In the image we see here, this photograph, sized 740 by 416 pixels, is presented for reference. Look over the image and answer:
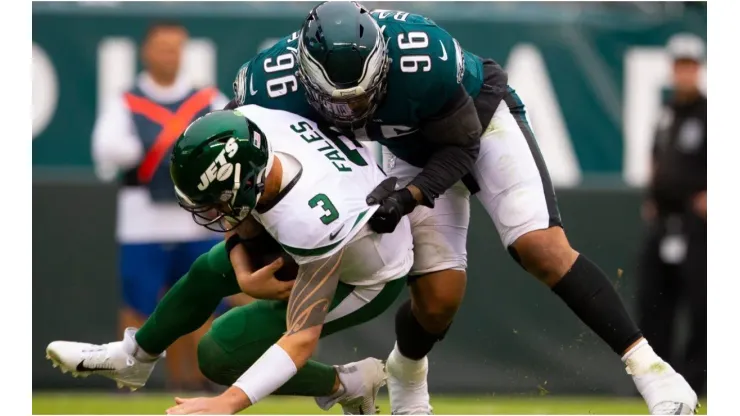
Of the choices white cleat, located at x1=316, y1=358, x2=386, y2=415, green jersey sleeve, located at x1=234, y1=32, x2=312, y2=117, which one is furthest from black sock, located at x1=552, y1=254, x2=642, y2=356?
green jersey sleeve, located at x1=234, y1=32, x2=312, y2=117

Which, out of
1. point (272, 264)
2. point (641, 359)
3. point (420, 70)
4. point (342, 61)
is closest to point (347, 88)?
point (342, 61)

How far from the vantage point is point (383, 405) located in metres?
6.95

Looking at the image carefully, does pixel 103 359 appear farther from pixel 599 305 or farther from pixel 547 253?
pixel 599 305

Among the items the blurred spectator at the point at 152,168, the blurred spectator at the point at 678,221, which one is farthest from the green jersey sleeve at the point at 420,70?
the blurred spectator at the point at 678,221

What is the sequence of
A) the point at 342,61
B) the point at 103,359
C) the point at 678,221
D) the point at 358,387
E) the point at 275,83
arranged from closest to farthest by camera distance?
1. the point at 342,61
2. the point at 275,83
3. the point at 103,359
4. the point at 358,387
5. the point at 678,221

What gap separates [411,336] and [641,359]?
39.2 inches

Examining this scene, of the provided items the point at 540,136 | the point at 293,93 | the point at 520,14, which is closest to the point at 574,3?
the point at 520,14

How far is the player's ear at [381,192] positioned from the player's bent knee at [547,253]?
0.66 m

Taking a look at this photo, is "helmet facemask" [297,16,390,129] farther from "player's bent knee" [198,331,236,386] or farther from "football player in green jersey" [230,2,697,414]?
"player's bent knee" [198,331,236,386]

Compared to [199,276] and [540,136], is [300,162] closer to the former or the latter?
[199,276]

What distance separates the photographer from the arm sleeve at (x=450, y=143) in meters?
4.66

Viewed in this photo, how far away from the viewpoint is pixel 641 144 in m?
9.41

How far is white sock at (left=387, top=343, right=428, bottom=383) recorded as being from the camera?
17.5 feet

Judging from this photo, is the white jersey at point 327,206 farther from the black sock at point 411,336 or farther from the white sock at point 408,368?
the white sock at point 408,368
